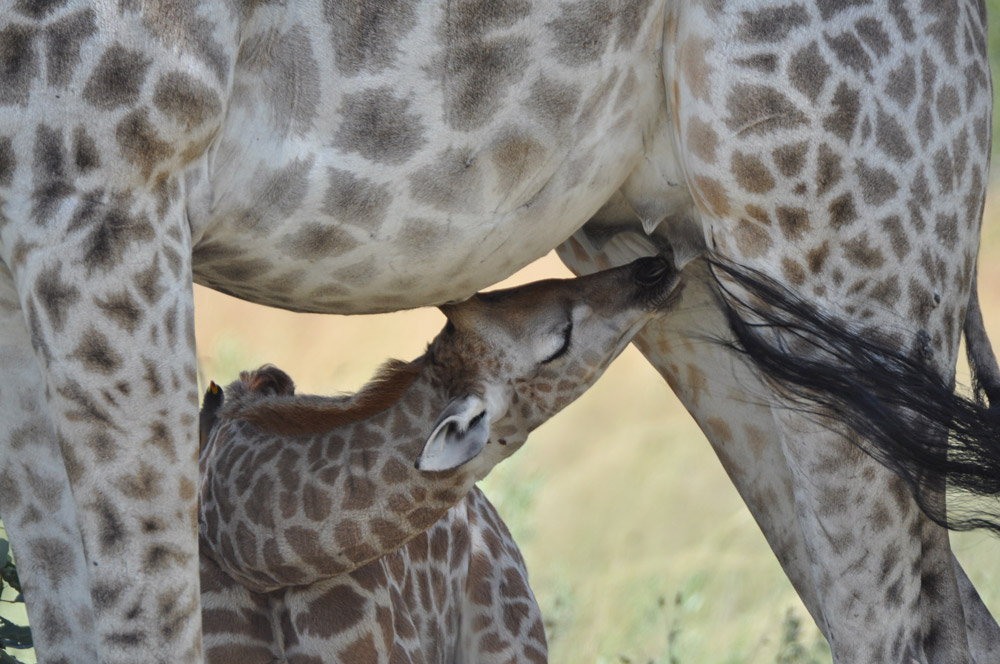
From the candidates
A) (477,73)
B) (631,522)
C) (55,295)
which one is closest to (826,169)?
(477,73)

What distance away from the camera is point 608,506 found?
264 inches

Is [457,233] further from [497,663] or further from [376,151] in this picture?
[497,663]

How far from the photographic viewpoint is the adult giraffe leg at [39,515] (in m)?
2.42

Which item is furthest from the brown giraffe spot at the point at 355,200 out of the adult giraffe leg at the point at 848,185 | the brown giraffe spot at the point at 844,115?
the brown giraffe spot at the point at 844,115

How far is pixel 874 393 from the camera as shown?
2617 millimetres

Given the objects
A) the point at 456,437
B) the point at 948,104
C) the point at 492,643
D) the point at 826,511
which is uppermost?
the point at 948,104

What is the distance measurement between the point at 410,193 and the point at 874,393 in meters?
0.99

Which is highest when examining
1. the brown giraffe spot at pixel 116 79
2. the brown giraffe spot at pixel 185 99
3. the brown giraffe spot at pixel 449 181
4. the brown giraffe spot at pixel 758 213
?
the brown giraffe spot at pixel 116 79

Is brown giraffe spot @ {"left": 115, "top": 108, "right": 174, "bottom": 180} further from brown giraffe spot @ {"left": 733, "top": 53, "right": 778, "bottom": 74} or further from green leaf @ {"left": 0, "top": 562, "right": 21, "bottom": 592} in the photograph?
green leaf @ {"left": 0, "top": 562, "right": 21, "bottom": 592}

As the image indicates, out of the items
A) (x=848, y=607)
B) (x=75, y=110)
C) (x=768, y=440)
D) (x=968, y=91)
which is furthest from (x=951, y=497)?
(x=75, y=110)

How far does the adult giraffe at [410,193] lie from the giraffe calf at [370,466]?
338 millimetres

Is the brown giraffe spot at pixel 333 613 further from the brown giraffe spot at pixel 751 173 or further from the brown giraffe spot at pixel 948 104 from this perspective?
the brown giraffe spot at pixel 948 104

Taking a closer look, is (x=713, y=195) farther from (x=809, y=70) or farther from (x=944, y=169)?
(x=944, y=169)

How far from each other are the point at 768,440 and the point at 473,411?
783 mm
